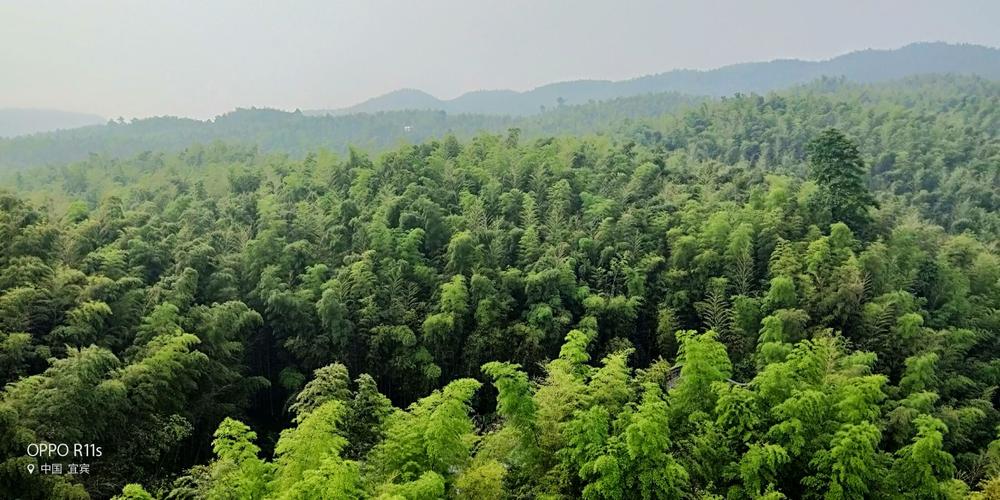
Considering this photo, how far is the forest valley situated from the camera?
476 inches

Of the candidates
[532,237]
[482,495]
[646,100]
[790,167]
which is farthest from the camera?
[646,100]

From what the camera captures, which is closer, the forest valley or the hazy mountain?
the forest valley

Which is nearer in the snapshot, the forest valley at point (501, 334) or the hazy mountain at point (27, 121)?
the forest valley at point (501, 334)

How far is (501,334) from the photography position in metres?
21.8

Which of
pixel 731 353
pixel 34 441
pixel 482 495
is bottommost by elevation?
pixel 731 353

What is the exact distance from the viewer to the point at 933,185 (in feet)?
Result: 154

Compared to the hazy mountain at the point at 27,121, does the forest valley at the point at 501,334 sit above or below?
below

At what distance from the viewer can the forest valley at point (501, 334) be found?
12.1 m

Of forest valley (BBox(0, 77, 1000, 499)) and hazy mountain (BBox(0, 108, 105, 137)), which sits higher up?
hazy mountain (BBox(0, 108, 105, 137))

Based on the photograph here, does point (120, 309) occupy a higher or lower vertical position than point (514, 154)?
lower

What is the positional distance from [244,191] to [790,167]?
40.2 metres

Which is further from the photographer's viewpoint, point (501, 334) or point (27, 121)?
point (27, 121)

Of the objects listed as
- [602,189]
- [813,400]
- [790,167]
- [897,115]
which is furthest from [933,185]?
[813,400]

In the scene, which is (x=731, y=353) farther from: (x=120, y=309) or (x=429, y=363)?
(x=120, y=309)
